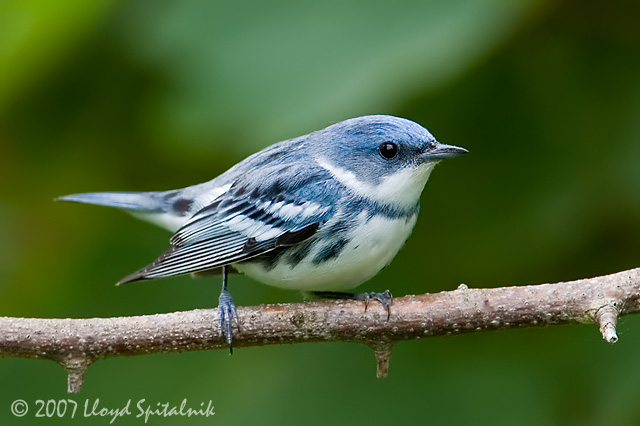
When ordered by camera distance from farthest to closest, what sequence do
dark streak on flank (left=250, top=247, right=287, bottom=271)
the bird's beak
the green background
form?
the green background
dark streak on flank (left=250, top=247, right=287, bottom=271)
the bird's beak

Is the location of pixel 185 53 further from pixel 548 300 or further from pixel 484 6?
pixel 548 300

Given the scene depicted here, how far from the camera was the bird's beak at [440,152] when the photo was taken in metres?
3.41

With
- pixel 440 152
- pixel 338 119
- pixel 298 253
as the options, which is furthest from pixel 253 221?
pixel 440 152

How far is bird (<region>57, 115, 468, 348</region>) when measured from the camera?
3.52m

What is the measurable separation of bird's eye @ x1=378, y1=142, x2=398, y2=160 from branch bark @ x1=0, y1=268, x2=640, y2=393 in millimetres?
657

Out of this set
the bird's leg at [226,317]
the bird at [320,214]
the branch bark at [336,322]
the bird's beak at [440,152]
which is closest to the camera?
the branch bark at [336,322]

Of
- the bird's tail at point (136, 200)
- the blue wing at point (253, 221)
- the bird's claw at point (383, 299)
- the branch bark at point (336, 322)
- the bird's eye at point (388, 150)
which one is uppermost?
the bird's tail at point (136, 200)

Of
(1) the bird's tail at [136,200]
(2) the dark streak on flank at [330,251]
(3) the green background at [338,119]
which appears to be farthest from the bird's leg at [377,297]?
(1) the bird's tail at [136,200]

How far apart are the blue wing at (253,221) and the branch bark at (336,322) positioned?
390 millimetres

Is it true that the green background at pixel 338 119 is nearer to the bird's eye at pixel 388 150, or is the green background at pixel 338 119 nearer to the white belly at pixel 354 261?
the bird's eye at pixel 388 150

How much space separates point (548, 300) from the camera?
10.2 ft

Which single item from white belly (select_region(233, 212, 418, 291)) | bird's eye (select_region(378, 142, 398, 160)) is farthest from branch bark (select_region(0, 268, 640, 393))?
bird's eye (select_region(378, 142, 398, 160))

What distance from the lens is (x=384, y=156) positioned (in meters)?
3.65

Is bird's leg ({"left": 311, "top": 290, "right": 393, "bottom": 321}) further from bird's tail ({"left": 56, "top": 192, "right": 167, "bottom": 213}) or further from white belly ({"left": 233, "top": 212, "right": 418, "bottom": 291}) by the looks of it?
bird's tail ({"left": 56, "top": 192, "right": 167, "bottom": 213})
